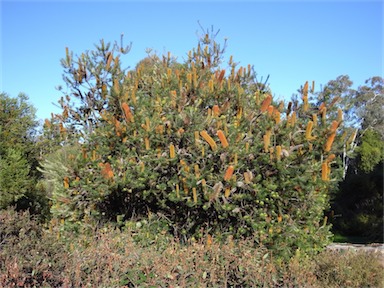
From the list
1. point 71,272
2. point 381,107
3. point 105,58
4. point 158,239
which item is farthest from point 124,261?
point 381,107

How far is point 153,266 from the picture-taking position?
418cm

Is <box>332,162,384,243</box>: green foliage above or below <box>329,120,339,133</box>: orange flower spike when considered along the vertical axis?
below

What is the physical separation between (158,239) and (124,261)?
4.60 feet

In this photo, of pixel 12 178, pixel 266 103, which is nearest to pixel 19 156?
pixel 12 178

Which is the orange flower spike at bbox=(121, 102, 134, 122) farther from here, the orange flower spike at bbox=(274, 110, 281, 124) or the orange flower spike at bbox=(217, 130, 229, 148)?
the orange flower spike at bbox=(274, 110, 281, 124)

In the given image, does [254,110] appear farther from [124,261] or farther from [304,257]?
[124,261]

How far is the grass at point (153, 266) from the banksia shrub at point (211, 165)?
545mm

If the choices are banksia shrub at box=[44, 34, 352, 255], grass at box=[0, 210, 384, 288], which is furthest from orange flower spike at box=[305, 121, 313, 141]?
grass at box=[0, 210, 384, 288]

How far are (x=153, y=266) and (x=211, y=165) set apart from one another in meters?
1.67

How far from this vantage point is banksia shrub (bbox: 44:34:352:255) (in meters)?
5.20

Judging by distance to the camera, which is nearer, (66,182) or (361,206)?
(66,182)

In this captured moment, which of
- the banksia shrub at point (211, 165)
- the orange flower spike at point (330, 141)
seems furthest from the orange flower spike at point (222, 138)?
the orange flower spike at point (330, 141)

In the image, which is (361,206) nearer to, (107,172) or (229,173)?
(229,173)

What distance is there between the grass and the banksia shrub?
545 millimetres
